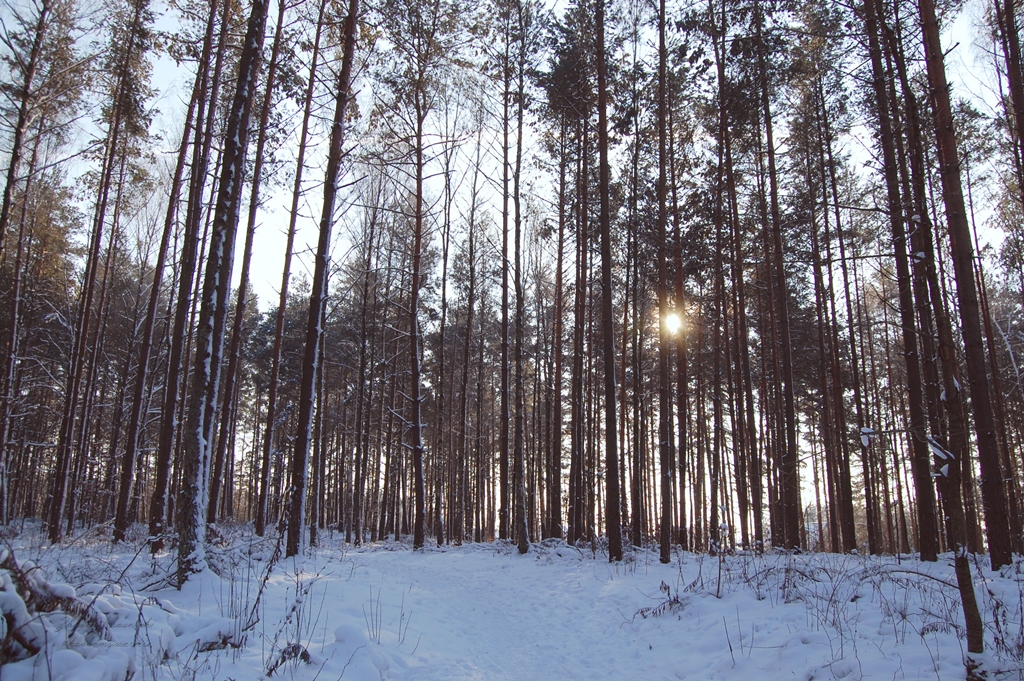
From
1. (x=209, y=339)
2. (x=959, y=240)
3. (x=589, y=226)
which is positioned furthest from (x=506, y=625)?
(x=589, y=226)

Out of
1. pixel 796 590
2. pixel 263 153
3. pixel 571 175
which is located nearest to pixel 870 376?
pixel 571 175

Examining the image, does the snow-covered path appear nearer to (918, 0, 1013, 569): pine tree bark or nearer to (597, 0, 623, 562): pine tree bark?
(597, 0, 623, 562): pine tree bark

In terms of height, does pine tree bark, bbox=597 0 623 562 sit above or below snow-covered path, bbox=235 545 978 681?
above

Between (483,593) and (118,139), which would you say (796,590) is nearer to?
(483,593)

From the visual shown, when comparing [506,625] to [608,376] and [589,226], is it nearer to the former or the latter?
[608,376]

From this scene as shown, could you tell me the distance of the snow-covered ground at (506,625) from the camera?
10.7 feet

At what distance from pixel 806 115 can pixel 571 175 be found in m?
6.52

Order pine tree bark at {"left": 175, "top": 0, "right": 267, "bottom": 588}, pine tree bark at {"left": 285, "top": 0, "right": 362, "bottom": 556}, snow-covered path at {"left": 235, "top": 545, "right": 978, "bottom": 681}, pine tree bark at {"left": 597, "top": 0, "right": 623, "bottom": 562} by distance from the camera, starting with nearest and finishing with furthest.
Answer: snow-covered path at {"left": 235, "top": 545, "right": 978, "bottom": 681}, pine tree bark at {"left": 175, "top": 0, "right": 267, "bottom": 588}, pine tree bark at {"left": 285, "top": 0, "right": 362, "bottom": 556}, pine tree bark at {"left": 597, "top": 0, "right": 623, "bottom": 562}

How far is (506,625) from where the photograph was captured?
6578 millimetres

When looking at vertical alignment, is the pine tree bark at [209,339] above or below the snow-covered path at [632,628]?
above

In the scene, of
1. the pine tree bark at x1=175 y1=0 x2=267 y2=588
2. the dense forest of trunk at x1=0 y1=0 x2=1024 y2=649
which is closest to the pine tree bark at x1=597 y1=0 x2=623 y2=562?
the dense forest of trunk at x1=0 y1=0 x2=1024 y2=649

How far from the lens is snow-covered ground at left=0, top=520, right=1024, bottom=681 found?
3258 millimetres

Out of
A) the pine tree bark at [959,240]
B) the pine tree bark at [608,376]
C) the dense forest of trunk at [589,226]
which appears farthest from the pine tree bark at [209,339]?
the pine tree bark at [959,240]

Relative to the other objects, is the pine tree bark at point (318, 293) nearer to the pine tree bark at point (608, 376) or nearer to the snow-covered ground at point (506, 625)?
the snow-covered ground at point (506, 625)
